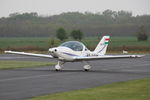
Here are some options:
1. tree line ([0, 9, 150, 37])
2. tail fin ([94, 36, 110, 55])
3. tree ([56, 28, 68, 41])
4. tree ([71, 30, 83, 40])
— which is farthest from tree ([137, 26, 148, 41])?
tail fin ([94, 36, 110, 55])

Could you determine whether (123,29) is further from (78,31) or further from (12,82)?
(12,82)

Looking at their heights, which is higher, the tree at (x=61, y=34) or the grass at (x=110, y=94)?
the grass at (x=110, y=94)

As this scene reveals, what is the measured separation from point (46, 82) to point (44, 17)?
93.2 metres

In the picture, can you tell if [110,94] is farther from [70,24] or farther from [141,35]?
[70,24]

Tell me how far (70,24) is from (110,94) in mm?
94860

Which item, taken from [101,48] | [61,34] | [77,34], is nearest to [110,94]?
[101,48]

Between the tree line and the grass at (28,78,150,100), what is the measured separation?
74.6 meters

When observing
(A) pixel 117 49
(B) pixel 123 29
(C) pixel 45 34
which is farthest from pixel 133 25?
(A) pixel 117 49

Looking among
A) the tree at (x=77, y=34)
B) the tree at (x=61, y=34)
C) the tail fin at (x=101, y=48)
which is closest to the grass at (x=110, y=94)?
the tail fin at (x=101, y=48)

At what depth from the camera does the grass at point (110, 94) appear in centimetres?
1452

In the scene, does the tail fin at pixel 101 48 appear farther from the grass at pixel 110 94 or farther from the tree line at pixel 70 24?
the tree line at pixel 70 24

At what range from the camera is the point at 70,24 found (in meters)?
110

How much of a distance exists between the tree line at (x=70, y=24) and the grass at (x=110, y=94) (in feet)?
245

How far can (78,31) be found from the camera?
95.1 metres
